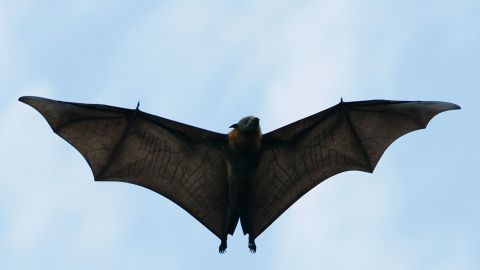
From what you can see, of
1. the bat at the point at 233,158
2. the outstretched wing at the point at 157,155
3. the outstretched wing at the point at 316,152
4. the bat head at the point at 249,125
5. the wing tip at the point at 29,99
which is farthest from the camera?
the outstretched wing at the point at 316,152

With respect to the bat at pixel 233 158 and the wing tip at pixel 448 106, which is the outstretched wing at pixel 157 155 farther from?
the wing tip at pixel 448 106

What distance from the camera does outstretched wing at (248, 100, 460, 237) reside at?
87.7 feet

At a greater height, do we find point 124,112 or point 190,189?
point 124,112

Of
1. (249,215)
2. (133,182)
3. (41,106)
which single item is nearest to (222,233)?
(249,215)

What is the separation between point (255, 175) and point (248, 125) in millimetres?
1956

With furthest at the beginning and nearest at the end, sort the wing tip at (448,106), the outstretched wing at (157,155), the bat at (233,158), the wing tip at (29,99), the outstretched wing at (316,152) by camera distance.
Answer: the outstretched wing at (316,152)
the bat at (233,158)
the outstretched wing at (157,155)
the wing tip at (448,106)
the wing tip at (29,99)

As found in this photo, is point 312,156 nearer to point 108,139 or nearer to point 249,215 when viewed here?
point 249,215

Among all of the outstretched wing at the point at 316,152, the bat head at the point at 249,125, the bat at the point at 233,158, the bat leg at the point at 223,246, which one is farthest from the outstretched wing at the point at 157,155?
the outstretched wing at the point at 316,152

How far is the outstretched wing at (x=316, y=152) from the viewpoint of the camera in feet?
87.7

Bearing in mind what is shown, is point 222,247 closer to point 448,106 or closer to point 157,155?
point 157,155

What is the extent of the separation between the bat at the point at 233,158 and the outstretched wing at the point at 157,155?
27 mm

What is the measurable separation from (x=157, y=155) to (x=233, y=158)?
88.9 inches

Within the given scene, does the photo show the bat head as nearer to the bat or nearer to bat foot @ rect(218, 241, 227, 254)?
the bat

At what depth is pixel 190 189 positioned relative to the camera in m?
27.0
